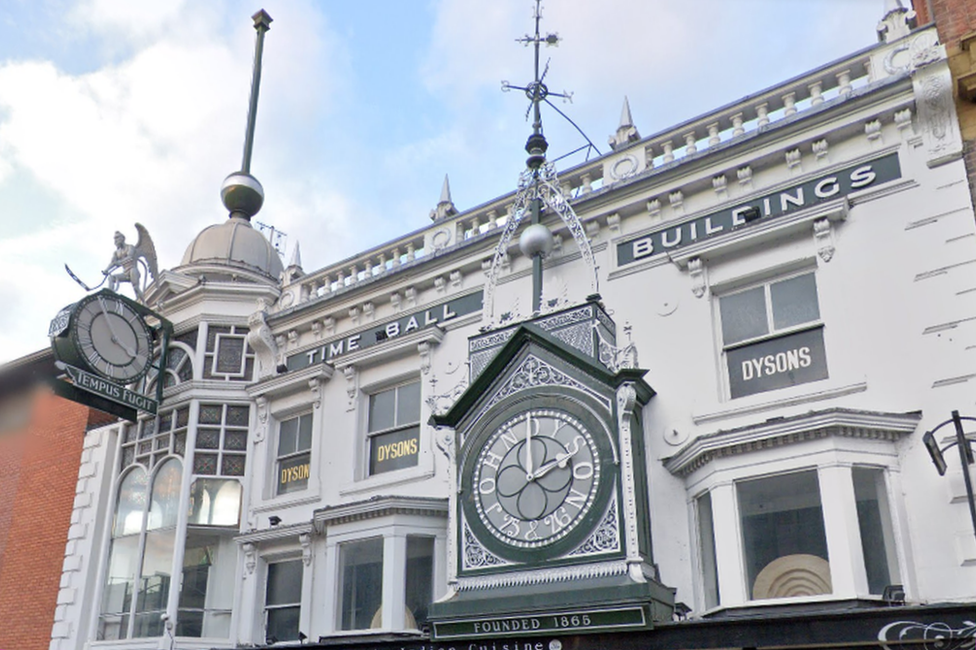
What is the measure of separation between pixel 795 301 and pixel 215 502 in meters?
10.7

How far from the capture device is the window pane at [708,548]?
1181cm

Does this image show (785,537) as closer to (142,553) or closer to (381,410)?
(381,410)

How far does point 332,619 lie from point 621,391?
19.6 feet

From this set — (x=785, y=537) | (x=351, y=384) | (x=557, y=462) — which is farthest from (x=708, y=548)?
(x=351, y=384)

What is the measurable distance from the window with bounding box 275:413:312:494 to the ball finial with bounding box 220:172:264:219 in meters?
6.21

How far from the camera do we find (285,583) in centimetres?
1608

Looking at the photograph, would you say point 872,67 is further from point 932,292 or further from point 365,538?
point 365,538

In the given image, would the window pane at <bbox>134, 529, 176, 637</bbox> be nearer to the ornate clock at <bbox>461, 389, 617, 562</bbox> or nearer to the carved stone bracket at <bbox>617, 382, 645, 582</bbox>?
the ornate clock at <bbox>461, 389, 617, 562</bbox>

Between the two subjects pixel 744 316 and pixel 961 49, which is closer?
pixel 961 49

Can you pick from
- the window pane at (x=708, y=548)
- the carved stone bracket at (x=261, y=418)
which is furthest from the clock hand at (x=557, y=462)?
the carved stone bracket at (x=261, y=418)

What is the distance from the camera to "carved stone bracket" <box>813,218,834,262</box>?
1239 cm

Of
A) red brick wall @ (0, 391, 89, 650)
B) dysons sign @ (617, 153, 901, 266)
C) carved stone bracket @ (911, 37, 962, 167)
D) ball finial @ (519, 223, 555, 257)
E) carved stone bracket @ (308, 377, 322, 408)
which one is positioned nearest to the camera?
carved stone bracket @ (911, 37, 962, 167)

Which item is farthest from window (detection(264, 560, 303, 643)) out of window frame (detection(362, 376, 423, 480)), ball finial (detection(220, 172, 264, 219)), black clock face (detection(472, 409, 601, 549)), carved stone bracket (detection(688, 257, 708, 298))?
ball finial (detection(220, 172, 264, 219))

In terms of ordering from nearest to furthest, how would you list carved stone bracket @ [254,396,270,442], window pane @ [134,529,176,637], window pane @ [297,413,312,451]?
1. window pane @ [134,529,176,637]
2. window pane @ [297,413,312,451]
3. carved stone bracket @ [254,396,270,442]
